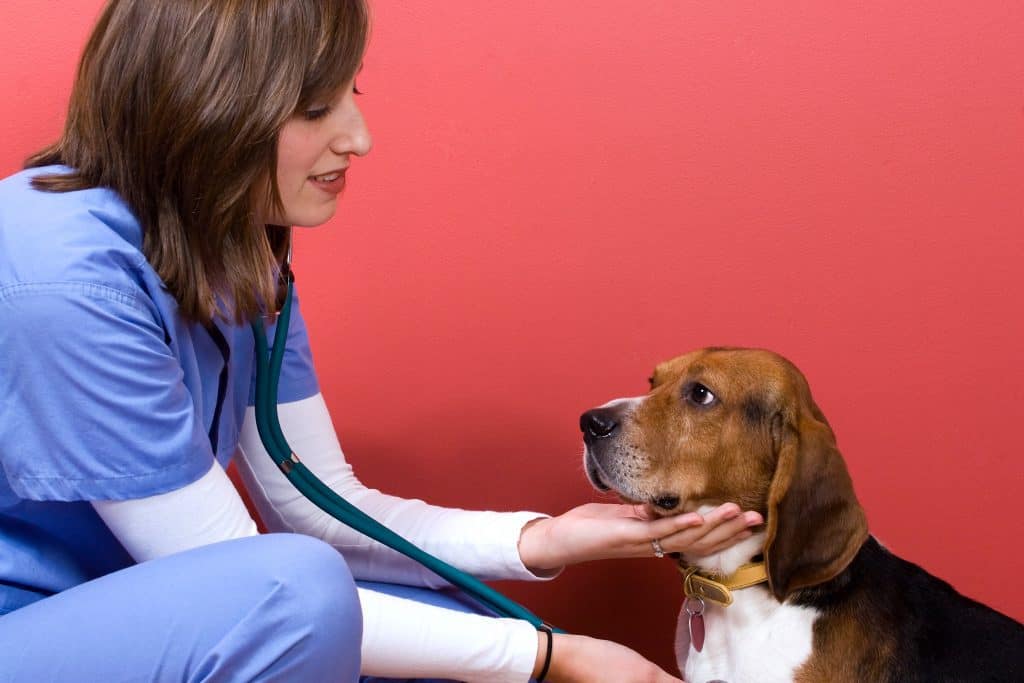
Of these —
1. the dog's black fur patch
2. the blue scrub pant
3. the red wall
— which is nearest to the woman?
the blue scrub pant

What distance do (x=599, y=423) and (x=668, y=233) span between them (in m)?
0.81

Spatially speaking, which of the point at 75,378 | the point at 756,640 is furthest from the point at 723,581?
the point at 75,378

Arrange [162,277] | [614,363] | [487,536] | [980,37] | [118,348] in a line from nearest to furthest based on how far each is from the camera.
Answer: [118,348] → [162,277] → [487,536] → [980,37] → [614,363]

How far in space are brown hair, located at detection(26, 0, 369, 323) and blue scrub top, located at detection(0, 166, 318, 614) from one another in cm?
5

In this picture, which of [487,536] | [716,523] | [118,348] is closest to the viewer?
[118,348]

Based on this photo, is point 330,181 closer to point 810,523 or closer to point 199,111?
point 199,111

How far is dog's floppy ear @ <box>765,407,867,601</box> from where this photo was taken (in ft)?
5.90

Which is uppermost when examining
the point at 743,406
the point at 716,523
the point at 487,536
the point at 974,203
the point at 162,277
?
the point at 974,203

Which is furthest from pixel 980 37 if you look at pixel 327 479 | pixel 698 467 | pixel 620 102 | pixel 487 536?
pixel 327 479

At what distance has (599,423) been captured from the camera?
76.2 inches

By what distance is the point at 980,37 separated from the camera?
97.0 inches

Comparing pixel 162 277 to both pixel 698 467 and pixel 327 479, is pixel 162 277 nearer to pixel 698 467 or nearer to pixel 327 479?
pixel 327 479

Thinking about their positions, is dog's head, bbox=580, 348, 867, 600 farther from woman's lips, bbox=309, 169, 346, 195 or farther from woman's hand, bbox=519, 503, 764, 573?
woman's lips, bbox=309, 169, 346, 195

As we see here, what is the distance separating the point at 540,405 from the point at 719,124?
80 cm
